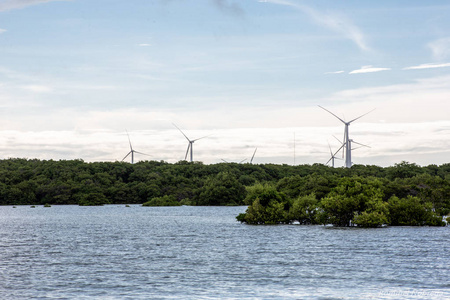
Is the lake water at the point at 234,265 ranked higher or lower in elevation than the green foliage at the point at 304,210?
lower

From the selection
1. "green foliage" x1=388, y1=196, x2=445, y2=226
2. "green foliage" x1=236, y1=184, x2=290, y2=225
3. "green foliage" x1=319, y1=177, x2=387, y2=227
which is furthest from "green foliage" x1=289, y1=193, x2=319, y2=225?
"green foliage" x1=388, y1=196, x2=445, y2=226

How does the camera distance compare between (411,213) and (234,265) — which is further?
(411,213)

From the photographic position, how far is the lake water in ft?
148

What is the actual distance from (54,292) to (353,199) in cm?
6330

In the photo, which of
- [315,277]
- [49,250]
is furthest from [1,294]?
[49,250]

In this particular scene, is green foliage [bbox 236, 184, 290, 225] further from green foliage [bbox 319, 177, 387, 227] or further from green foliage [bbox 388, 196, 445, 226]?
green foliage [bbox 388, 196, 445, 226]

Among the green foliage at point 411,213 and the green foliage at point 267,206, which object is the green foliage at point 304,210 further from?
the green foliage at point 411,213

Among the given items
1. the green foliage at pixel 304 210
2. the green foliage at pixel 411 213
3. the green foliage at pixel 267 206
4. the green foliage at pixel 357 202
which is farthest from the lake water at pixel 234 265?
the green foliage at pixel 267 206

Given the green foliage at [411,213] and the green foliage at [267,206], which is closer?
the green foliage at [411,213]

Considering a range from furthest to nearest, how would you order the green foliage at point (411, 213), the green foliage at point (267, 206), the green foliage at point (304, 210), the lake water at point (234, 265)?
the green foliage at point (267, 206), the green foliage at point (304, 210), the green foliage at point (411, 213), the lake water at point (234, 265)

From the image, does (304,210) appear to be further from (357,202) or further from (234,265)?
(234,265)

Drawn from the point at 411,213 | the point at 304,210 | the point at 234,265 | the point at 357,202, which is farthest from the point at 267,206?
the point at 234,265

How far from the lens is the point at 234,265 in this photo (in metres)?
60.4

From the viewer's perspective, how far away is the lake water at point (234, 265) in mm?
45219
